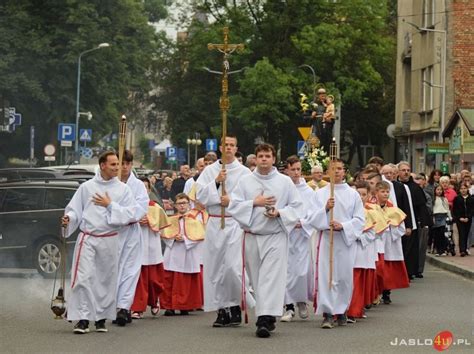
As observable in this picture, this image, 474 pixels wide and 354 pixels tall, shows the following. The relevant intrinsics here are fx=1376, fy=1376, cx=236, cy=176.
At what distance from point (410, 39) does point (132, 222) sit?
41780 millimetres

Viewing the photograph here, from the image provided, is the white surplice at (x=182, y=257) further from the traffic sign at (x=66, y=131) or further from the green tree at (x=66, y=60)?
the green tree at (x=66, y=60)

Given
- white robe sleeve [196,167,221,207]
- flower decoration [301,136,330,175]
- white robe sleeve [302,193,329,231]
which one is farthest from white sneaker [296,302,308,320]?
flower decoration [301,136,330,175]

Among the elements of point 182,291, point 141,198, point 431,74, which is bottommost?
point 182,291

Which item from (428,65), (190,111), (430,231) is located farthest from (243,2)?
(430,231)

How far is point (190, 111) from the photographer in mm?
65125

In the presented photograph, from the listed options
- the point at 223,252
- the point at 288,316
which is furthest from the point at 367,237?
the point at 223,252

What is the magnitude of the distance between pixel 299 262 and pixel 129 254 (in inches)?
92.4

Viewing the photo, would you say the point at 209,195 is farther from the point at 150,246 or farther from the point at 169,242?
the point at 169,242

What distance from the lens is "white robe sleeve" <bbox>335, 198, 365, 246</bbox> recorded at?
47.7 ft

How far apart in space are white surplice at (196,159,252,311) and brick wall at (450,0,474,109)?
3425 cm

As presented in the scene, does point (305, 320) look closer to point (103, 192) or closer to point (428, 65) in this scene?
point (103, 192)

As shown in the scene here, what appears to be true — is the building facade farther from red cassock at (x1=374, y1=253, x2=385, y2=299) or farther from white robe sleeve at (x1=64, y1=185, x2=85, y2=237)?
white robe sleeve at (x1=64, y1=185, x2=85, y2=237)

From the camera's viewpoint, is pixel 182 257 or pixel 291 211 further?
pixel 182 257

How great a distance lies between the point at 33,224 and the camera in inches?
833
